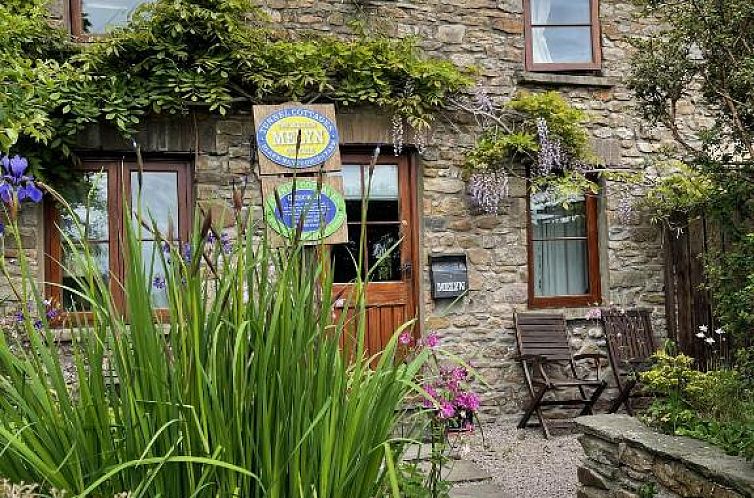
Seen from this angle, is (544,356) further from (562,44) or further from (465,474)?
(562,44)

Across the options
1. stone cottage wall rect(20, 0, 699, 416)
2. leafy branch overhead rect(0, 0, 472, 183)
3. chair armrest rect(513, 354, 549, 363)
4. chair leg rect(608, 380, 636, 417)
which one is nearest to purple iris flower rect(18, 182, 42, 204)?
leafy branch overhead rect(0, 0, 472, 183)

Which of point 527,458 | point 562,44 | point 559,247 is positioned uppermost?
point 562,44

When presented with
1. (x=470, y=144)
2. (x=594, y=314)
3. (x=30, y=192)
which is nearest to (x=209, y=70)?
(x=470, y=144)

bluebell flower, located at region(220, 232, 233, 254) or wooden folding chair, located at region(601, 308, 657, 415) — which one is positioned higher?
bluebell flower, located at region(220, 232, 233, 254)

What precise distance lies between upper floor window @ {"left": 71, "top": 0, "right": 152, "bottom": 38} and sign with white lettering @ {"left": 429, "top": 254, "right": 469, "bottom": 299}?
9.34ft

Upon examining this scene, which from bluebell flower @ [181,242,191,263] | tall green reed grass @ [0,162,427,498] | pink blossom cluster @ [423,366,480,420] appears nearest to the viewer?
tall green reed grass @ [0,162,427,498]

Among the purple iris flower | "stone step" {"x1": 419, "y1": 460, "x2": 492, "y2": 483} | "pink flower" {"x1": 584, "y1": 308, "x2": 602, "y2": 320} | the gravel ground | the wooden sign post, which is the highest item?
the wooden sign post

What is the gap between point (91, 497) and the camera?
125 centimetres

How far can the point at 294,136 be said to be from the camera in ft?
17.0

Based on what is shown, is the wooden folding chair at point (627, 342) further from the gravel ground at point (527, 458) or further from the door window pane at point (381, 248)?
the door window pane at point (381, 248)

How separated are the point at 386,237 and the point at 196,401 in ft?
14.4

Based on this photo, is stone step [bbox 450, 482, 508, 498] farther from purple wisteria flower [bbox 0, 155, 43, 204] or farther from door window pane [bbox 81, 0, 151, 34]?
door window pane [bbox 81, 0, 151, 34]

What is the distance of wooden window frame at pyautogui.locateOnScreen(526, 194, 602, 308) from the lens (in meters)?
5.77

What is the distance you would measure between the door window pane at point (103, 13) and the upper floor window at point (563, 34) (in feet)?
9.98
